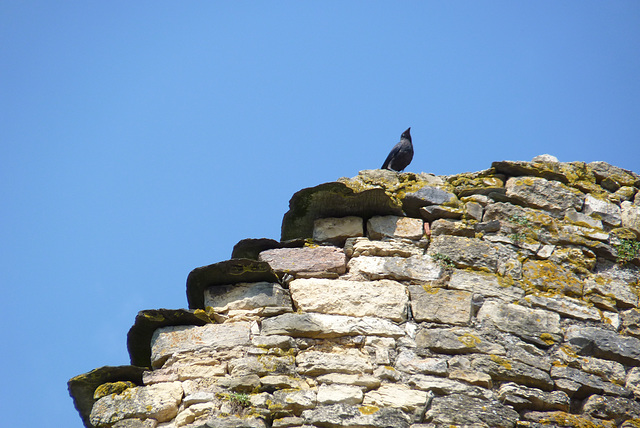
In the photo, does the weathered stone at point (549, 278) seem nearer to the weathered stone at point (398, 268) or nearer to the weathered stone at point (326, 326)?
the weathered stone at point (398, 268)

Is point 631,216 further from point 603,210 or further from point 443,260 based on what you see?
point 443,260

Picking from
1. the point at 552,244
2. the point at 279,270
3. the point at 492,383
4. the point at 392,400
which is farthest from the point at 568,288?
the point at 279,270

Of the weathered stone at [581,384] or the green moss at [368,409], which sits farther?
the weathered stone at [581,384]

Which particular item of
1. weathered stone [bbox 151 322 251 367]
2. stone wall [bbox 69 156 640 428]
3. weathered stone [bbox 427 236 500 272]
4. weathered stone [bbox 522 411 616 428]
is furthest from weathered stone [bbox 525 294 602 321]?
weathered stone [bbox 151 322 251 367]

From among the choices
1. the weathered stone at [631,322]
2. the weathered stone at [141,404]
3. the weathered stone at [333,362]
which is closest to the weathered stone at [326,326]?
the weathered stone at [333,362]

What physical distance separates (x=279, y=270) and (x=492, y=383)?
1.42 m

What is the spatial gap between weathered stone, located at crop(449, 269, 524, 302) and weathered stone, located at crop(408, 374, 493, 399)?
2.20 ft

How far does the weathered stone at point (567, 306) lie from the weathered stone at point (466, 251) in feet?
1.05

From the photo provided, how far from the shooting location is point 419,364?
393 centimetres

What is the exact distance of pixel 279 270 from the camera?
4461 mm

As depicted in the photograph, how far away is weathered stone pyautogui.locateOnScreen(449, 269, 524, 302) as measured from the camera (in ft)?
14.3

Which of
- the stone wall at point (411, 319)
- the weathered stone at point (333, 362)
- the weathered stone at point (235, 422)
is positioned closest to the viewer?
the weathered stone at point (235, 422)

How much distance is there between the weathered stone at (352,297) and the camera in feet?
13.7

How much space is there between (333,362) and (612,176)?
2.66m
